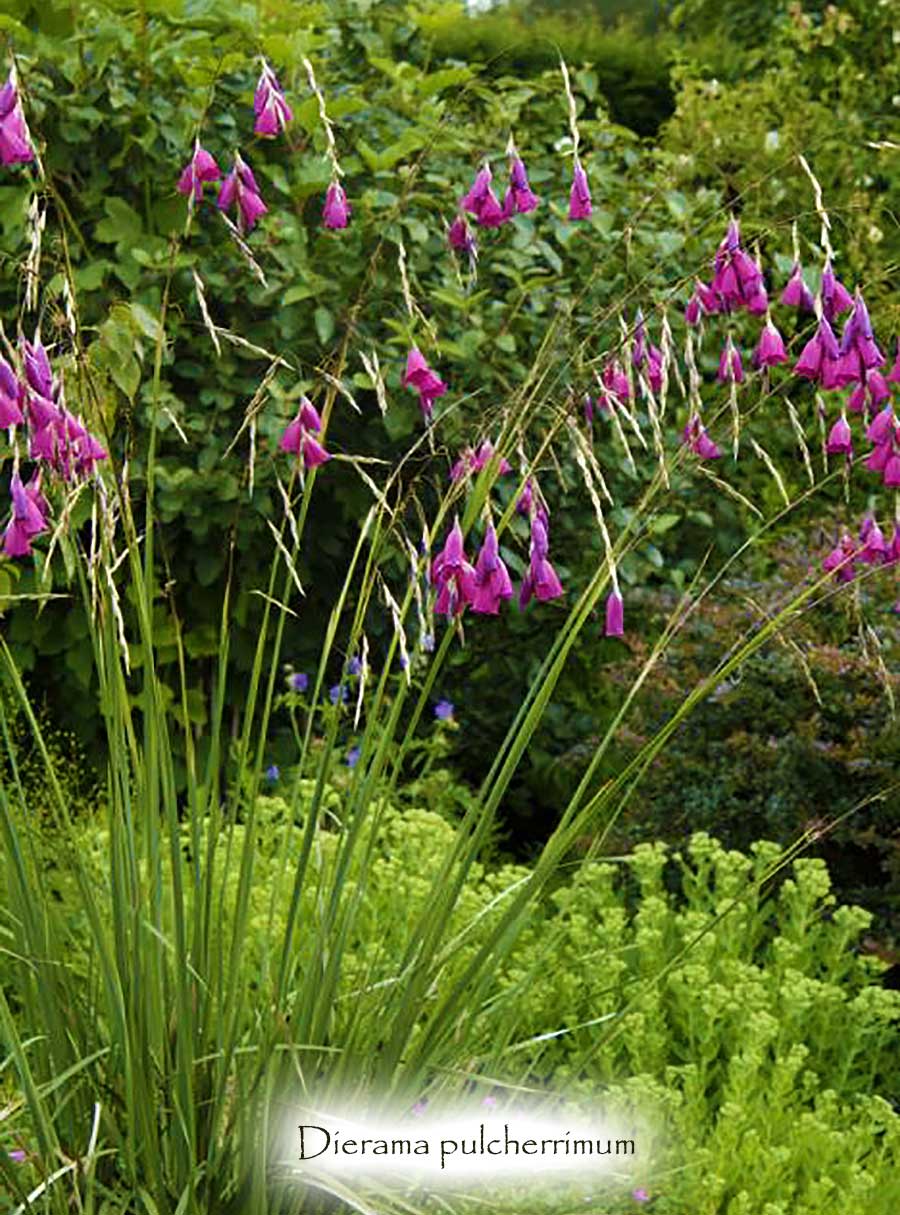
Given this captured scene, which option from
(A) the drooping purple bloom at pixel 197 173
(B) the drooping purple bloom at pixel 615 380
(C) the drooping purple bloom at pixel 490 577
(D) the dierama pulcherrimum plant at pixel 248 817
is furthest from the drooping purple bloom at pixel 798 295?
(A) the drooping purple bloom at pixel 197 173

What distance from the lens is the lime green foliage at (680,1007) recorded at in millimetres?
2771

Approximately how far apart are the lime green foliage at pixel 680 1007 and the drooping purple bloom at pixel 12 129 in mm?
963

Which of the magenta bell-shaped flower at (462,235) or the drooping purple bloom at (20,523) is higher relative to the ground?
the magenta bell-shaped flower at (462,235)

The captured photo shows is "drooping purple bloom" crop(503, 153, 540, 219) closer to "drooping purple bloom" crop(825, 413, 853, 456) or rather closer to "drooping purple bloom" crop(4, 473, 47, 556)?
"drooping purple bloom" crop(825, 413, 853, 456)

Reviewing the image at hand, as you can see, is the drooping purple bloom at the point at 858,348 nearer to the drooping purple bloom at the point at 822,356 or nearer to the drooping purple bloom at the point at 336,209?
the drooping purple bloom at the point at 822,356

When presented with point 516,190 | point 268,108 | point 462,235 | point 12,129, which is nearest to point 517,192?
point 516,190

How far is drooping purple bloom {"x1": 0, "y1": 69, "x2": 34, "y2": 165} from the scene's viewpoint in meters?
2.15

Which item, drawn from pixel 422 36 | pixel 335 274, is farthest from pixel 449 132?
pixel 422 36

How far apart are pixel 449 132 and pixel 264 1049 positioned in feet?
9.84

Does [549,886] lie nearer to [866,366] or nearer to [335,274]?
[335,274]

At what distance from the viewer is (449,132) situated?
4.67m

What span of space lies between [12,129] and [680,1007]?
200 centimetres

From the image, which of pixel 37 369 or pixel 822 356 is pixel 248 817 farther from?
pixel 822 356

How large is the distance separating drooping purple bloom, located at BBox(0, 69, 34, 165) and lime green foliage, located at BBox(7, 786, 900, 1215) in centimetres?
96
